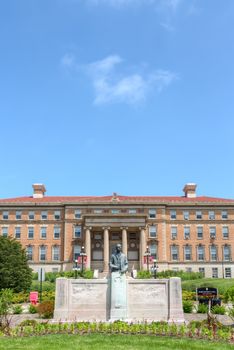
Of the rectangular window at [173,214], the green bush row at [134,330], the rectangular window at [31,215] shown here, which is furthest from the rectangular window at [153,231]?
the green bush row at [134,330]

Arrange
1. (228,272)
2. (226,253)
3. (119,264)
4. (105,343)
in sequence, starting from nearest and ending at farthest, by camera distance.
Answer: (105,343) → (119,264) → (228,272) → (226,253)

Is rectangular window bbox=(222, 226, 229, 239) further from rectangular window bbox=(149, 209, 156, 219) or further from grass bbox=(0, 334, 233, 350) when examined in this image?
grass bbox=(0, 334, 233, 350)

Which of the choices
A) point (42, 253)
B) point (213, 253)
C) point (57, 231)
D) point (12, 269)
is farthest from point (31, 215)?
point (12, 269)

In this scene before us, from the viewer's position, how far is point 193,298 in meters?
33.2

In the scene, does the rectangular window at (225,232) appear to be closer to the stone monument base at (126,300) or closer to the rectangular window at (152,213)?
the rectangular window at (152,213)

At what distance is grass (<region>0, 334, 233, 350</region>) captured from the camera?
35.4 feet

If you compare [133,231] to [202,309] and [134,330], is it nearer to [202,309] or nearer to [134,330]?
[202,309]

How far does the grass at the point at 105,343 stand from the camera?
1078 centimetres

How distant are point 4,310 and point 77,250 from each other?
56.1 meters

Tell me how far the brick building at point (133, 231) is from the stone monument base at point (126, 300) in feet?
165

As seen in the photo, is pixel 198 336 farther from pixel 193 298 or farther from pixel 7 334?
pixel 193 298

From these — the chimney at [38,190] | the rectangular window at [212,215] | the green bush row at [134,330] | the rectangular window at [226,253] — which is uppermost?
the chimney at [38,190]

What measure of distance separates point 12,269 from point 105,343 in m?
31.3

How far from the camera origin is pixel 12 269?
134ft
